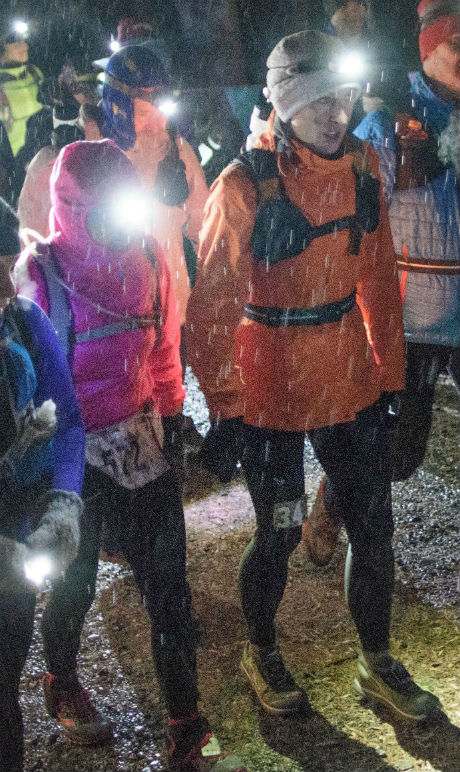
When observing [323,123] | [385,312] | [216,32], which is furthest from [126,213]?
[216,32]

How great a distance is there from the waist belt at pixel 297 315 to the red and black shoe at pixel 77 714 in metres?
1.63

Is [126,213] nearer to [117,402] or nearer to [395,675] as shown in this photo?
[117,402]

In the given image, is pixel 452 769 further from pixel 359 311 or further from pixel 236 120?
pixel 236 120

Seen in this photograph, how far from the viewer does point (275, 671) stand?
330cm

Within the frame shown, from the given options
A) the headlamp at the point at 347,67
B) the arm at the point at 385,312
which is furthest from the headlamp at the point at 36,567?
the headlamp at the point at 347,67

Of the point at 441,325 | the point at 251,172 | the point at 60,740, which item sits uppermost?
the point at 251,172

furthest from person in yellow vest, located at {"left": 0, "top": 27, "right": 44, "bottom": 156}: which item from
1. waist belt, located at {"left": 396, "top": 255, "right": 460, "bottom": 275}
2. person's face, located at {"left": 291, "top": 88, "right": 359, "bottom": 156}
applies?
person's face, located at {"left": 291, "top": 88, "right": 359, "bottom": 156}

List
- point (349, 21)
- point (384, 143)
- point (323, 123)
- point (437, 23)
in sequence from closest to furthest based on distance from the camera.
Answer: point (323, 123)
point (384, 143)
point (437, 23)
point (349, 21)

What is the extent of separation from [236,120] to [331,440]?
5604mm

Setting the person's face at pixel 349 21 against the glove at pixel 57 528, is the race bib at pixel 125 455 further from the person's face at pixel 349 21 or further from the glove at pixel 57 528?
the person's face at pixel 349 21

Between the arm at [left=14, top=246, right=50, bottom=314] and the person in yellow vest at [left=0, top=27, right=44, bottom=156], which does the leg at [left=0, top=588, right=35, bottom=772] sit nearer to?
the arm at [left=14, top=246, right=50, bottom=314]

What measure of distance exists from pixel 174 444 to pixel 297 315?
0.70 m

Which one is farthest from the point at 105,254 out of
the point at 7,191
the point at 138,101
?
the point at 7,191

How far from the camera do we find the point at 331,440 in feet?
10.3
